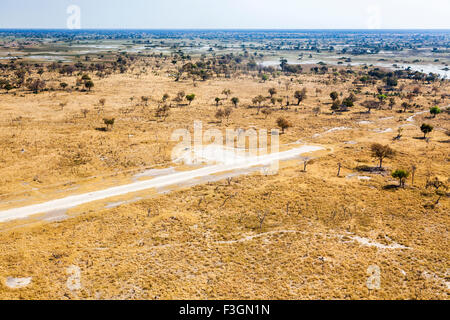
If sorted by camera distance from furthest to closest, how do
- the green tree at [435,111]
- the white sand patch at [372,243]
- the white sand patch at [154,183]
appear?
1. the green tree at [435,111]
2. the white sand patch at [154,183]
3. the white sand patch at [372,243]

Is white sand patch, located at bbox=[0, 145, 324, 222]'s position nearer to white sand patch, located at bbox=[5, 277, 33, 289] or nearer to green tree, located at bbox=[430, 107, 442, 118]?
white sand patch, located at bbox=[5, 277, 33, 289]

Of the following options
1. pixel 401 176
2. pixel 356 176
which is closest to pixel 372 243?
pixel 401 176

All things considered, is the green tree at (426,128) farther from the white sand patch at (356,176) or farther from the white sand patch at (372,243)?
the white sand patch at (372,243)

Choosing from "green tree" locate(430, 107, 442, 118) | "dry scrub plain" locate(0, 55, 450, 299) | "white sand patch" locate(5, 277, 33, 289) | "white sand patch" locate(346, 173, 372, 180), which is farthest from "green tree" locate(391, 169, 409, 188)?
"green tree" locate(430, 107, 442, 118)

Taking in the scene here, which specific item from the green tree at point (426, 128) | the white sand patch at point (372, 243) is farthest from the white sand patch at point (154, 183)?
the green tree at point (426, 128)

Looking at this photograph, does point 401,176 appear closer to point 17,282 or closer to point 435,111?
point 17,282

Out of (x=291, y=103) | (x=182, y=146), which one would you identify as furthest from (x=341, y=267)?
(x=291, y=103)
